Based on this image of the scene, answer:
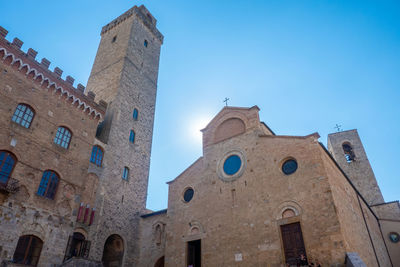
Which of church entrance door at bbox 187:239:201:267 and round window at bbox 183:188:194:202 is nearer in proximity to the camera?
church entrance door at bbox 187:239:201:267

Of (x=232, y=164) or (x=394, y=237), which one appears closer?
(x=232, y=164)

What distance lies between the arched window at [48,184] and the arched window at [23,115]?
2.96 m

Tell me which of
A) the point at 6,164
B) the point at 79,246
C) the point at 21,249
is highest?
the point at 6,164

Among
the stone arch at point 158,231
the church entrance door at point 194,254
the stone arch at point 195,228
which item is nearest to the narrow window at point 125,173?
the stone arch at point 158,231

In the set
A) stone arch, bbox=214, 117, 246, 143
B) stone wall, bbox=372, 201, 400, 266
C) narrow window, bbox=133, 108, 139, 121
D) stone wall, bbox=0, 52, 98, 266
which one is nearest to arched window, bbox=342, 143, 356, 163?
stone wall, bbox=372, 201, 400, 266

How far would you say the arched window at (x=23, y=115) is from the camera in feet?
50.5

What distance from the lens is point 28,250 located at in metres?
14.2

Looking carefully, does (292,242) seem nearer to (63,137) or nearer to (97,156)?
(97,156)

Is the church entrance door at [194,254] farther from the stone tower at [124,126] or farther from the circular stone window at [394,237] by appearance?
the circular stone window at [394,237]

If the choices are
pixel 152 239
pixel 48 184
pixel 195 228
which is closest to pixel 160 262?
pixel 152 239

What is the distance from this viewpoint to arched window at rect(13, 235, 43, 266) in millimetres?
13703

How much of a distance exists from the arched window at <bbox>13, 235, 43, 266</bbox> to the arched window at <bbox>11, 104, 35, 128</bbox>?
235 inches

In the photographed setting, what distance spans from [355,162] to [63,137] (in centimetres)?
3136

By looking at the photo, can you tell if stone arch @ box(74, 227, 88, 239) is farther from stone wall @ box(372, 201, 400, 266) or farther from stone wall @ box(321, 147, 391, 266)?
stone wall @ box(372, 201, 400, 266)
